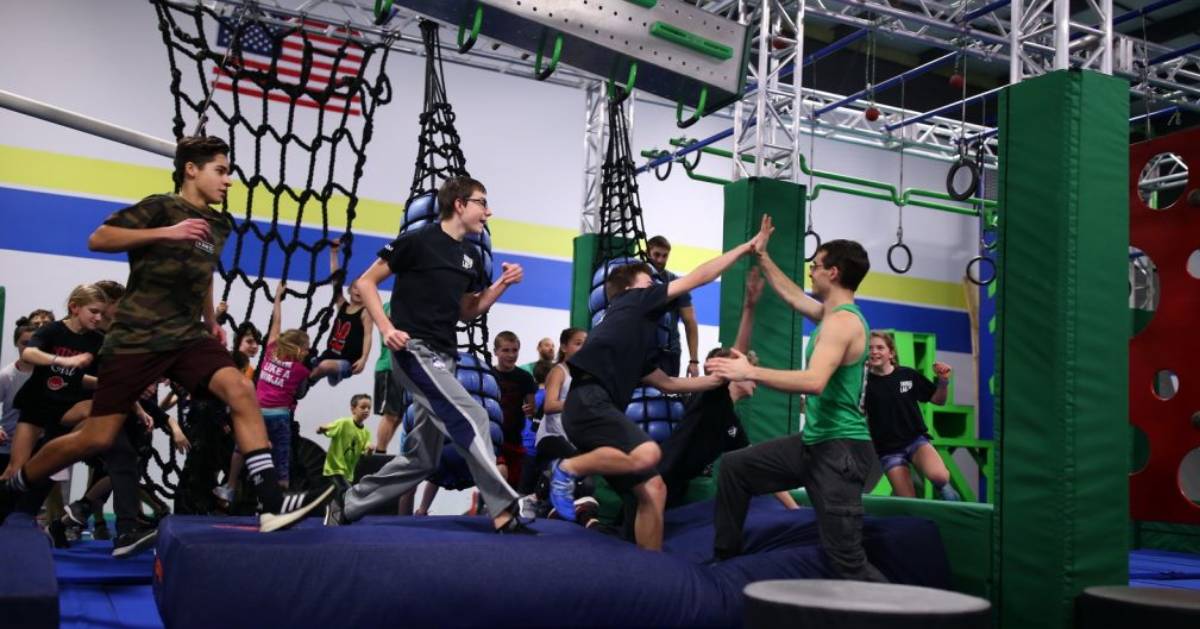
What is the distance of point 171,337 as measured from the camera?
375 cm

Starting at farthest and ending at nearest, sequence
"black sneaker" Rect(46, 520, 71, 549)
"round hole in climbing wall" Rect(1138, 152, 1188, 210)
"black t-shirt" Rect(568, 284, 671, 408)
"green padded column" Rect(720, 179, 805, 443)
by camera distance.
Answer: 1. "round hole in climbing wall" Rect(1138, 152, 1188, 210)
2. "green padded column" Rect(720, 179, 805, 443)
3. "black sneaker" Rect(46, 520, 71, 549)
4. "black t-shirt" Rect(568, 284, 671, 408)

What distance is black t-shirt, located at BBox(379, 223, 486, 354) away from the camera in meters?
4.20

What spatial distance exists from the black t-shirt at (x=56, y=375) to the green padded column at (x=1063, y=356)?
420cm

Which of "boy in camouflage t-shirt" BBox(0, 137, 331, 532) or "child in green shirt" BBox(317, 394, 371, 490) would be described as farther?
"child in green shirt" BBox(317, 394, 371, 490)

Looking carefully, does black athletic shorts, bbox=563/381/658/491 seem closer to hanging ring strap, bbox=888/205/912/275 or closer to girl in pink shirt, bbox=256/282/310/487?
girl in pink shirt, bbox=256/282/310/487

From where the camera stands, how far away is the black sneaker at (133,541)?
177 inches

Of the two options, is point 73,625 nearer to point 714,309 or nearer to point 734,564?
point 734,564

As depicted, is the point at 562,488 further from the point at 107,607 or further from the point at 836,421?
the point at 107,607

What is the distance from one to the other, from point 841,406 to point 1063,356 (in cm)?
81

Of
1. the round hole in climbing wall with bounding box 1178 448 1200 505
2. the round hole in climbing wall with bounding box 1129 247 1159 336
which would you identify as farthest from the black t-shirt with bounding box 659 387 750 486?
the round hole in climbing wall with bounding box 1178 448 1200 505

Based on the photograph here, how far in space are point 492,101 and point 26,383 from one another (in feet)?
21.8

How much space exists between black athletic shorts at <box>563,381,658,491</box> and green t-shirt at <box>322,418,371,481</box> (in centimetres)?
556

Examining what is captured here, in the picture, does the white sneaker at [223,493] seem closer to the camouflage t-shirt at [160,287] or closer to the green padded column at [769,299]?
the camouflage t-shirt at [160,287]

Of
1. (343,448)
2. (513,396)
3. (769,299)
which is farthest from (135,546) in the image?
(343,448)
